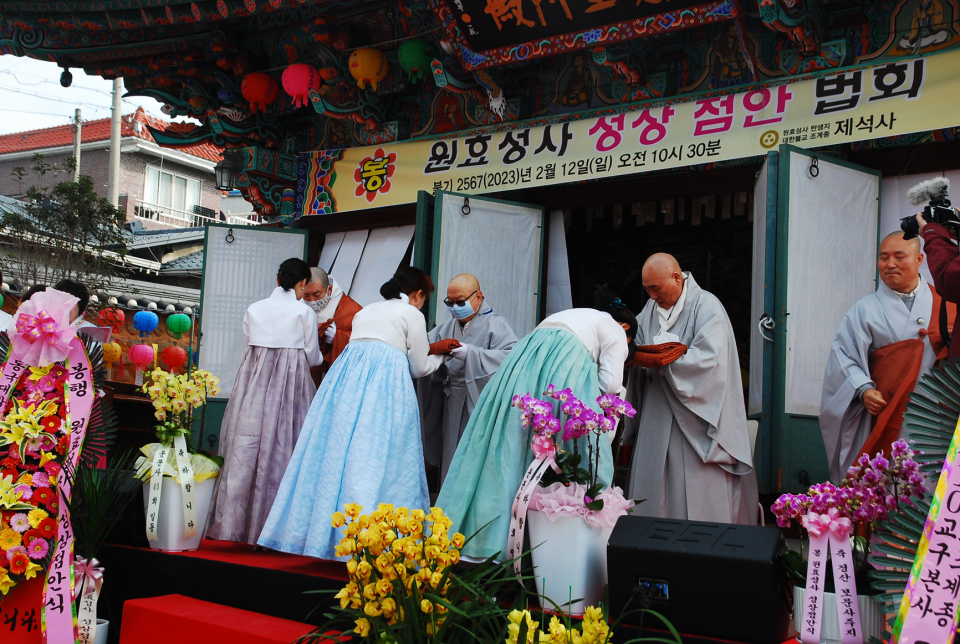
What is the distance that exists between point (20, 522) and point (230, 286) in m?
3.62

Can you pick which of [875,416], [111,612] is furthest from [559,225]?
[111,612]

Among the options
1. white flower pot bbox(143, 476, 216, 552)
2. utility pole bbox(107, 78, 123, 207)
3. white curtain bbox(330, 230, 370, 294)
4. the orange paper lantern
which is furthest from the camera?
utility pole bbox(107, 78, 123, 207)

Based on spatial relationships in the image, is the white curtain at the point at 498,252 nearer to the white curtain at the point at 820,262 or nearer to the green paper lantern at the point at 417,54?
the green paper lantern at the point at 417,54

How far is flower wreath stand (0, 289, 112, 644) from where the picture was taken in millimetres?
3195

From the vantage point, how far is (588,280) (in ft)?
23.3

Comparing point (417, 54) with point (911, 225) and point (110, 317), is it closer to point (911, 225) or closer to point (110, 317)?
point (911, 225)

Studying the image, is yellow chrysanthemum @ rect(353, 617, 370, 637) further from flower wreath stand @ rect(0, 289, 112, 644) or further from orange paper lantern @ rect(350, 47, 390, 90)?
orange paper lantern @ rect(350, 47, 390, 90)

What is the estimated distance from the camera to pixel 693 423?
3982mm

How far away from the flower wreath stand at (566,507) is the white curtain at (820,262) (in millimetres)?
1920

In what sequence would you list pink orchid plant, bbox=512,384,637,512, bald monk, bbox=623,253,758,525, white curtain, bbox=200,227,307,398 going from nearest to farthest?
pink orchid plant, bbox=512,384,637,512, bald monk, bbox=623,253,758,525, white curtain, bbox=200,227,307,398

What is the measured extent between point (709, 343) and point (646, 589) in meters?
1.72

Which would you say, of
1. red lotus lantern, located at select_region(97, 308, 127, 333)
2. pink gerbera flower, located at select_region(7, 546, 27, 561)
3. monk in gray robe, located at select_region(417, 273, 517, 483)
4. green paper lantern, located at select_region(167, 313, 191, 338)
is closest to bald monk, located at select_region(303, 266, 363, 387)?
monk in gray robe, located at select_region(417, 273, 517, 483)

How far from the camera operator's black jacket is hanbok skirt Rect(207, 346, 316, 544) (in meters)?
2.91

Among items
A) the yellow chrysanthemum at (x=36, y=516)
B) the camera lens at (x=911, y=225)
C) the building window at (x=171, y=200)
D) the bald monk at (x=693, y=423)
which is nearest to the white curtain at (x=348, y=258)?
the bald monk at (x=693, y=423)
